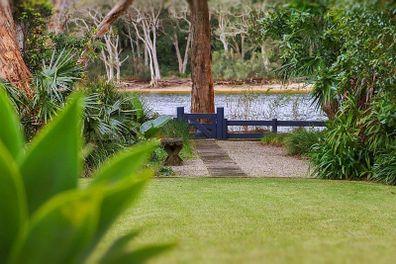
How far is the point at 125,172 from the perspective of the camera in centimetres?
263

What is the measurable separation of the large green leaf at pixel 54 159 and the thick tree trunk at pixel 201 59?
70.6 ft

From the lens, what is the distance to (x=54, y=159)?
2531 mm

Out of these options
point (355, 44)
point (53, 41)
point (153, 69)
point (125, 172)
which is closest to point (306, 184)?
point (355, 44)

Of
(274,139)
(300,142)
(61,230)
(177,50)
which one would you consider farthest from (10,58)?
(177,50)

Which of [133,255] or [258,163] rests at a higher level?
[133,255]

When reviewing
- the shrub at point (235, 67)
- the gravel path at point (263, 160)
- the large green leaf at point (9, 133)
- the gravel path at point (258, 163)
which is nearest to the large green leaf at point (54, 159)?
the large green leaf at point (9, 133)

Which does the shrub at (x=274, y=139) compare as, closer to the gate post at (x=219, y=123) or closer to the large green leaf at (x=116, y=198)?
the gate post at (x=219, y=123)

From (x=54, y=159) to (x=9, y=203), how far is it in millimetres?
246

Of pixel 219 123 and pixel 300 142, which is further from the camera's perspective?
pixel 219 123

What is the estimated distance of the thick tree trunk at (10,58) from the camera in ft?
42.1

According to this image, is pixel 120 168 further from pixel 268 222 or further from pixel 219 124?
pixel 219 124

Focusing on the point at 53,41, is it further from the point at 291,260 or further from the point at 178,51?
the point at 178,51

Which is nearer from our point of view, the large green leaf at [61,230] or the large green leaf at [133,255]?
the large green leaf at [61,230]

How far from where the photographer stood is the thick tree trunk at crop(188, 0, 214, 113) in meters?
24.1
